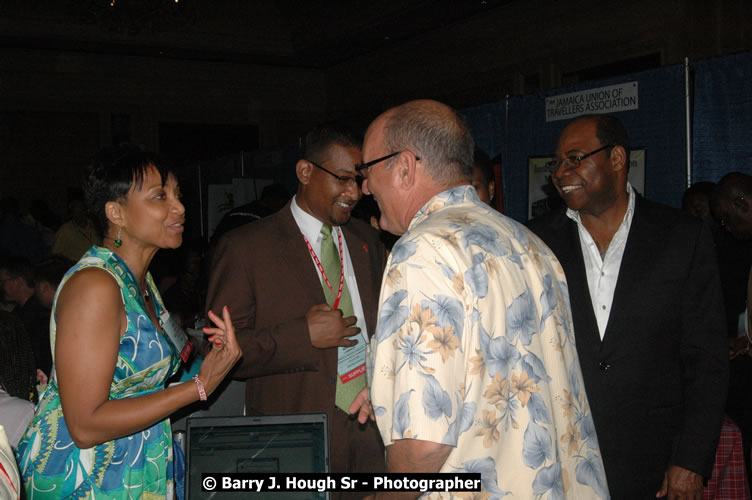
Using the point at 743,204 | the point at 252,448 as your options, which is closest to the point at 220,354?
the point at 252,448

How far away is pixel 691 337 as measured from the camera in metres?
2.24

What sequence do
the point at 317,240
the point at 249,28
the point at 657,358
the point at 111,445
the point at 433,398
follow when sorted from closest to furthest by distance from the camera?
the point at 433,398 < the point at 111,445 < the point at 657,358 < the point at 317,240 < the point at 249,28

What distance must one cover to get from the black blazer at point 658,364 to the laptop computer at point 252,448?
914 millimetres

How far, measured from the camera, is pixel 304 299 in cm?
245

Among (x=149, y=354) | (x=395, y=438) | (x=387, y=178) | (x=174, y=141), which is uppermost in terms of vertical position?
(x=174, y=141)

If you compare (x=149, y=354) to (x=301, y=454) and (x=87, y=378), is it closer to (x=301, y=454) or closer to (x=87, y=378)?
(x=87, y=378)

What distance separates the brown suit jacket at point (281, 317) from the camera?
235cm

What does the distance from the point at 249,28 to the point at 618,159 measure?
10.9 m

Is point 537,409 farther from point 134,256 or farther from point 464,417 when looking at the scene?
point 134,256

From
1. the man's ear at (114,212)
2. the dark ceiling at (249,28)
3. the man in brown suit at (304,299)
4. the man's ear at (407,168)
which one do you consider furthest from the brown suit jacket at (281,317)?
the dark ceiling at (249,28)


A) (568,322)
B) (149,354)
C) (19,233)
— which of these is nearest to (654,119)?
(568,322)

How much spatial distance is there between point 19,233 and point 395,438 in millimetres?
9106

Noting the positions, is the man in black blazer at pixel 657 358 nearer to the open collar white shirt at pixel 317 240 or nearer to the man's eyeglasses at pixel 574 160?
the man's eyeglasses at pixel 574 160

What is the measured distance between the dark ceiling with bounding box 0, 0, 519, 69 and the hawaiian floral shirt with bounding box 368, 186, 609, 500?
8.32 meters
